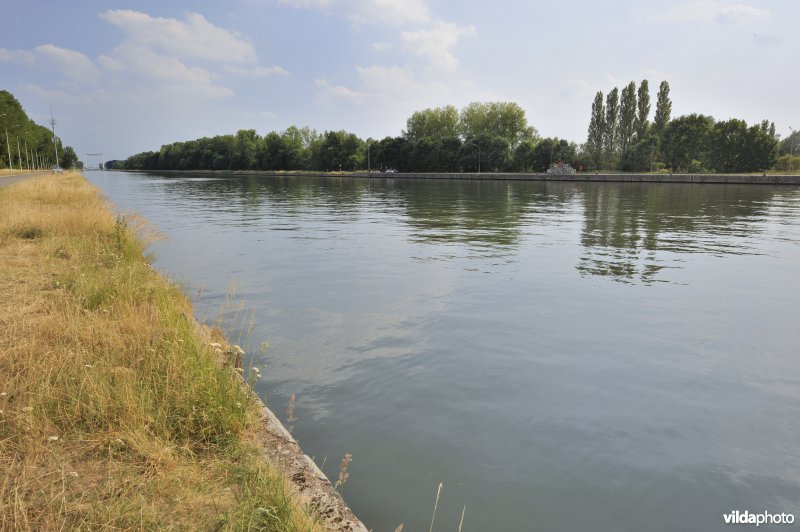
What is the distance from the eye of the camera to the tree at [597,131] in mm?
111562

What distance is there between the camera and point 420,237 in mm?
23016

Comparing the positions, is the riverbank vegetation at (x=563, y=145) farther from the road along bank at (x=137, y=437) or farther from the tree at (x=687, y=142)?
the road along bank at (x=137, y=437)

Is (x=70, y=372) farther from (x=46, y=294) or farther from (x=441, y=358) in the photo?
(x=441, y=358)

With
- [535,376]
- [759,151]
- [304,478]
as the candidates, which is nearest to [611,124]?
[759,151]

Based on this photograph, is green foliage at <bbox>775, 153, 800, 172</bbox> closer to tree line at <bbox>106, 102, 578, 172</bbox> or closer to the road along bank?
tree line at <bbox>106, 102, 578, 172</bbox>

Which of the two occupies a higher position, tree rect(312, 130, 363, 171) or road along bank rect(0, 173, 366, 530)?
tree rect(312, 130, 363, 171)

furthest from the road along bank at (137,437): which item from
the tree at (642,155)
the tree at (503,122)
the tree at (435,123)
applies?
the tree at (435,123)

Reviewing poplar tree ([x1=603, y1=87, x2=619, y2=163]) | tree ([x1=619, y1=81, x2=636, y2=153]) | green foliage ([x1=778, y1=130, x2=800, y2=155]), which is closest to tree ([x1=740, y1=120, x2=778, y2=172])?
tree ([x1=619, y1=81, x2=636, y2=153])

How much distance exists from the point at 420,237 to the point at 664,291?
11.8 metres

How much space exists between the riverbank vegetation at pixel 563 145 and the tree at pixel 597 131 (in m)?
0.22

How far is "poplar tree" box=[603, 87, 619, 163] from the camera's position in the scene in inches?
4309

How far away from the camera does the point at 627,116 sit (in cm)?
10762

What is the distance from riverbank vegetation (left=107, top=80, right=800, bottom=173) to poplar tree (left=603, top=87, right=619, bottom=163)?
0.21 m

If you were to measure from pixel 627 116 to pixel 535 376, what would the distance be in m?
115
